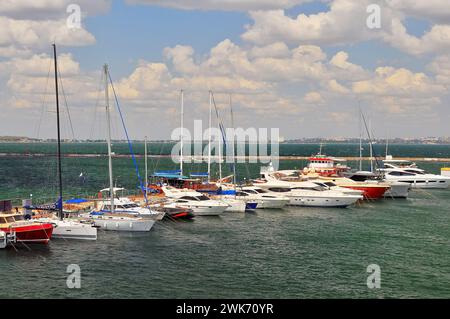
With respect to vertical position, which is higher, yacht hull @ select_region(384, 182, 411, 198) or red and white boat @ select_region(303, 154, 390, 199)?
red and white boat @ select_region(303, 154, 390, 199)

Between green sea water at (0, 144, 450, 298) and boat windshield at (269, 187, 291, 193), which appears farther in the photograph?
boat windshield at (269, 187, 291, 193)

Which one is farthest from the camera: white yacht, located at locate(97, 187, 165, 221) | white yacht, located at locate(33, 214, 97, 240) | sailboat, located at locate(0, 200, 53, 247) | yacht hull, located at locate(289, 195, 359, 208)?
yacht hull, located at locate(289, 195, 359, 208)

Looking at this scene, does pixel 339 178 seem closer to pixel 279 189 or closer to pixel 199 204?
pixel 279 189

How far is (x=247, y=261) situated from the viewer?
37812mm

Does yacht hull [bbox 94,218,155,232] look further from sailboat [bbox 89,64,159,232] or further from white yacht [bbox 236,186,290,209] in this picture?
white yacht [bbox 236,186,290,209]

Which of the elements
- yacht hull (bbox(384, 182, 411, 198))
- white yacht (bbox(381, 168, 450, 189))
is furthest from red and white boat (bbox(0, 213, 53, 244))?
white yacht (bbox(381, 168, 450, 189))

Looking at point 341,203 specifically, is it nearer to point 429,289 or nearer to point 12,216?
point 429,289

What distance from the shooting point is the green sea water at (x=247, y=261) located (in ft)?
102

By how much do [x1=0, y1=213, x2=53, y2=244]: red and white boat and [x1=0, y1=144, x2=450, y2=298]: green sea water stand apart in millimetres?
852

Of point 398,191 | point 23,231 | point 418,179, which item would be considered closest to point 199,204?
point 23,231

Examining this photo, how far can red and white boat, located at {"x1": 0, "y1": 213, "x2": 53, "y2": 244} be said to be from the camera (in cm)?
4038

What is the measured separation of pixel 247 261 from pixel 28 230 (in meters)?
17.3

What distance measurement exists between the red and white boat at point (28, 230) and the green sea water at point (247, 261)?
2.80ft

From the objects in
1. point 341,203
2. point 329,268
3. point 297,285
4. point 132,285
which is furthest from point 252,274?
point 341,203
